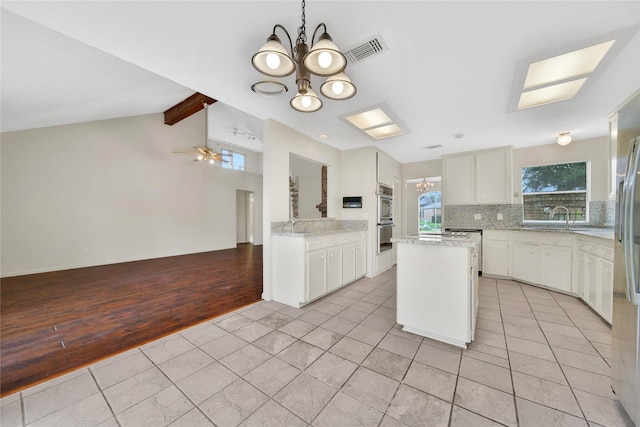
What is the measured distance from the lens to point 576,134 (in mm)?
3600

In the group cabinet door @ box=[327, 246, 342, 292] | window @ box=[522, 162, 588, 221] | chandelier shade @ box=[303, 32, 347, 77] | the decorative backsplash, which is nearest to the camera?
chandelier shade @ box=[303, 32, 347, 77]

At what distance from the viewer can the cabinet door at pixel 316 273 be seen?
9.53ft

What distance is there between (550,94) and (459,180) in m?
2.32

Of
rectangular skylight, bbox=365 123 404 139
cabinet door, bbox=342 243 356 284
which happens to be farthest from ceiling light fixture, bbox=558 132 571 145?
cabinet door, bbox=342 243 356 284

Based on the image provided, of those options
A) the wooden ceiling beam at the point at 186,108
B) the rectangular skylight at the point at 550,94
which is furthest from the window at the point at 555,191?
the wooden ceiling beam at the point at 186,108

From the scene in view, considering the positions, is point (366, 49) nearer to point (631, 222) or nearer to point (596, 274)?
point (631, 222)

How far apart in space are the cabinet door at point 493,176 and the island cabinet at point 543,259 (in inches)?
32.2

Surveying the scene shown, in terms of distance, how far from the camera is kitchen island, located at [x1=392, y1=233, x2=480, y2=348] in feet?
6.47

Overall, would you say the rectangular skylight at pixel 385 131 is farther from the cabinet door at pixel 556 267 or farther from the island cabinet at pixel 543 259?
the cabinet door at pixel 556 267

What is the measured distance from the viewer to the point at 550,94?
246cm

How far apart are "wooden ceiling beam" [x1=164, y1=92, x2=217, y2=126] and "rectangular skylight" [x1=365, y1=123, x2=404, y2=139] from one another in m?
3.52

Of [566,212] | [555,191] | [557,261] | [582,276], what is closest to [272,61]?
[582,276]

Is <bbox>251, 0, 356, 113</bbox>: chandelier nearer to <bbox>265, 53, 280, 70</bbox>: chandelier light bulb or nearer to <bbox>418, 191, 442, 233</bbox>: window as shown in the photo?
<bbox>265, 53, 280, 70</bbox>: chandelier light bulb

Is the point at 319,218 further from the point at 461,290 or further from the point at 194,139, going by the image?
the point at 194,139
